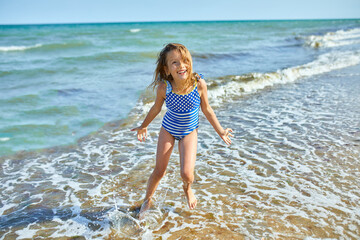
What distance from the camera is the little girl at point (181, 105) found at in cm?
336

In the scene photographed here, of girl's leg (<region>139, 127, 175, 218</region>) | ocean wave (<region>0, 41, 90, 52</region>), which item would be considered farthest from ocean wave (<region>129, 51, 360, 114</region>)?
ocean wave (<region>0, 41, 90, 52</region>)

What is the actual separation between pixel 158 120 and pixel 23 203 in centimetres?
386

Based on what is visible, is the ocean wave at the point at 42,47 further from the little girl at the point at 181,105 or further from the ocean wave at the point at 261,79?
the little girl at the point at 181,105

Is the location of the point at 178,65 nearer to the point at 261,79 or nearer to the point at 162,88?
the point at 162,88

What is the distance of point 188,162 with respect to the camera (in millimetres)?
3402

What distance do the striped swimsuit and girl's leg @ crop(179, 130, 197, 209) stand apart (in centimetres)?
8

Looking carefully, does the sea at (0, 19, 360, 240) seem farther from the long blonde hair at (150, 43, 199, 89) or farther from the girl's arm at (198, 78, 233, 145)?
the girl's arm at (198, 78, 233, 145)

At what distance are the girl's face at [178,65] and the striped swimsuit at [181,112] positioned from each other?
0.17m

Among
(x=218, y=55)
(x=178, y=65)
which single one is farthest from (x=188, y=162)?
(x=218, y=55)

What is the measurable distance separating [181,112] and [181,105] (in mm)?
89

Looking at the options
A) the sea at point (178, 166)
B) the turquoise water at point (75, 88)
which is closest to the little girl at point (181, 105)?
the sea at point (178, 166)

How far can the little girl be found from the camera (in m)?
3.36

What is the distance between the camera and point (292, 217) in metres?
3.59

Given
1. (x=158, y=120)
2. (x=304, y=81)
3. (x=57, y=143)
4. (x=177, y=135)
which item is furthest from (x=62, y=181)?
(x=304, y=81)
